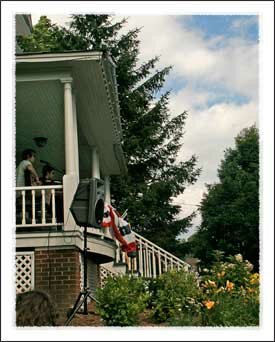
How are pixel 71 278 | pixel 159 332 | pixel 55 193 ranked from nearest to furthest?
pixel 159 332 < pixel 71 278 < pixel 55 193

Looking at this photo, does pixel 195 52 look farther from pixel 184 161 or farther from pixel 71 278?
pixel 71 278

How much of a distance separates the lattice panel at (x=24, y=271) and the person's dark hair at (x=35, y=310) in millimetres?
3672

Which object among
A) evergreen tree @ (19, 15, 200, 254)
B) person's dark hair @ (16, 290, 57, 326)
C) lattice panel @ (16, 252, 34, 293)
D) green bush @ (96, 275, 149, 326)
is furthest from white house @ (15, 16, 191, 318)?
evergreen tree @ (19, 15, 200, 254)

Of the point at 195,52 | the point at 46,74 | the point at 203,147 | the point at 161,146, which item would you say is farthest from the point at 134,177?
the point at 46,74

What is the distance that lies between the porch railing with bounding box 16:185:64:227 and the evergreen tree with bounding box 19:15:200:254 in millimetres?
11676

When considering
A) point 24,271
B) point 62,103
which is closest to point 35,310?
point 24,271

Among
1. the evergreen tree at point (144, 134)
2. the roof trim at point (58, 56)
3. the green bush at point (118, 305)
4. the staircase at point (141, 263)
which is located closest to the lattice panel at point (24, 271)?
the green bush at point (118, 305)

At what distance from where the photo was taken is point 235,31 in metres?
19.3

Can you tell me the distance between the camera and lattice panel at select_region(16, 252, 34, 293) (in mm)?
7039

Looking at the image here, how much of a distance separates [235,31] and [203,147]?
14.6 feet

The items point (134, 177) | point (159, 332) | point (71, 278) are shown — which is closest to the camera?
point (159, 332)

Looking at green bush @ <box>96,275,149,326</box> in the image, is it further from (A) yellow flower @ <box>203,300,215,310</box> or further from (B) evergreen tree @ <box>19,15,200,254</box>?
(B) evergreen tree @ <box>19,15,200,254</box>

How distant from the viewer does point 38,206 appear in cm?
795

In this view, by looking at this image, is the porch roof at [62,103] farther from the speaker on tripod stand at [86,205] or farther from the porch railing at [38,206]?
the speaker on tripod stand at [86,205]
